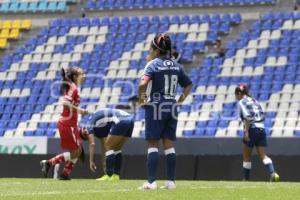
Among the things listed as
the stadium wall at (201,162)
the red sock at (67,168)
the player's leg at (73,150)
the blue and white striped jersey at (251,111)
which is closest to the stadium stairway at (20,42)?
the stadium wall at (201,162)

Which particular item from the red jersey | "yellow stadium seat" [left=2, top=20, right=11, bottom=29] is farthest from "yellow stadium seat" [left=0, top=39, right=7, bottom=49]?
the red jersey

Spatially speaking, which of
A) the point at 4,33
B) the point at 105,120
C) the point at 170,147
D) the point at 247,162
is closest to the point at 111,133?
the point at 105,120

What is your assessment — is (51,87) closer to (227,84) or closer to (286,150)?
(227,84)

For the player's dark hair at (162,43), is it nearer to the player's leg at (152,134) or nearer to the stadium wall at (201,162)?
the player's leg at (152,134)

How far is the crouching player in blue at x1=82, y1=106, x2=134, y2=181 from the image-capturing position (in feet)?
54.3

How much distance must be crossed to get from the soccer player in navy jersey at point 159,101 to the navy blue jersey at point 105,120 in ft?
15.2

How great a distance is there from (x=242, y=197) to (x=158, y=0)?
23.1 metres

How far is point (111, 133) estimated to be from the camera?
1684 cm

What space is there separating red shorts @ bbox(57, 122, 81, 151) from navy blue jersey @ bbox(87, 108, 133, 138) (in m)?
0.96

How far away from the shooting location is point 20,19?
35.1 meters

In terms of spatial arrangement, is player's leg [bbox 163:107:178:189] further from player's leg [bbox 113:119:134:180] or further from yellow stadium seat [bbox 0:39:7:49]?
yellow stadium seat [bbox 0:39:7:49]

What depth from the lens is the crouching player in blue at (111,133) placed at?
1655 centimetres

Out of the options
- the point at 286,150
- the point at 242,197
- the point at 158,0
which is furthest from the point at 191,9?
the point at 242,197

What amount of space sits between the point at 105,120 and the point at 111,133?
498 millimetres
